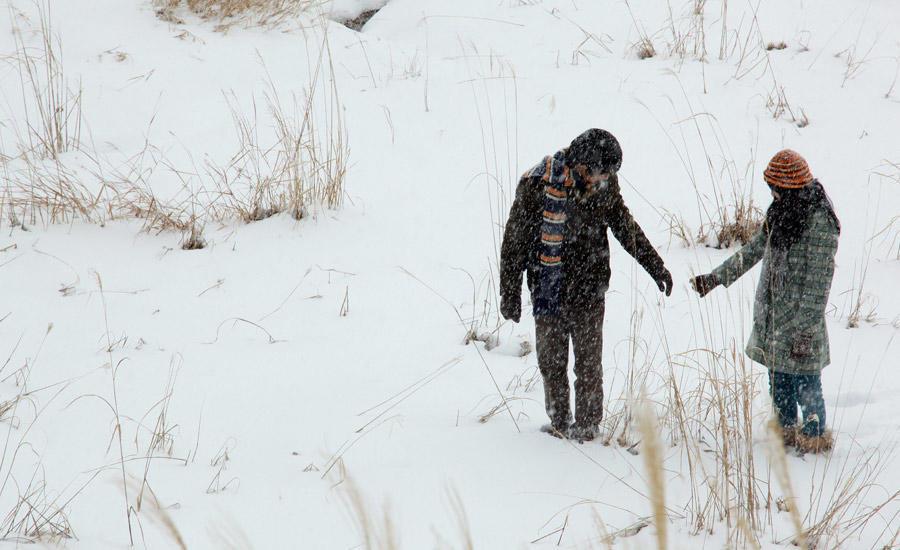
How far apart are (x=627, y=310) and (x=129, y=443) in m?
2.81

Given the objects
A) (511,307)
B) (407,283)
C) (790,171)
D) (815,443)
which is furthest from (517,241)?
(407,283)

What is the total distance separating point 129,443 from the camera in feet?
10.2

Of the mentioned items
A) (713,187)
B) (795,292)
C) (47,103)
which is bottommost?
(713,187)

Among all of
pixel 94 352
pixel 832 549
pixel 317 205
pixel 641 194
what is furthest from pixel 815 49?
pixel 94 352

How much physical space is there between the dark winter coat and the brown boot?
97 cm

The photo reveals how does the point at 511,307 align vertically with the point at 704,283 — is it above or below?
below

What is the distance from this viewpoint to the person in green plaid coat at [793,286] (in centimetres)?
303

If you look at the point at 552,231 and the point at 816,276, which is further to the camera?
the point at 816,276

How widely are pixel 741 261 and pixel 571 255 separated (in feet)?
2.27

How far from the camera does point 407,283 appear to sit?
4793 millimetres

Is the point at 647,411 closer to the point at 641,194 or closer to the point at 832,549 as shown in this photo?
the point at 832,549

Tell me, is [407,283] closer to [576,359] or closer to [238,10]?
[576,359]

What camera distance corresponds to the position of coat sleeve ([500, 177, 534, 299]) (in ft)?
9.85

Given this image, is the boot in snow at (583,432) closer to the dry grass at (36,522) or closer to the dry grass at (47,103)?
the dry grass at (36,522)
